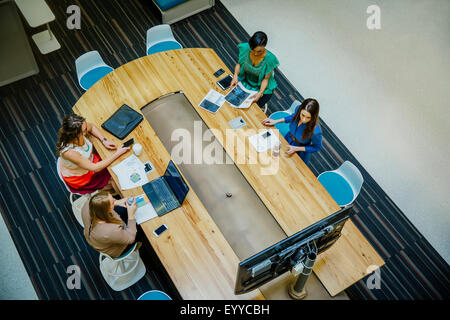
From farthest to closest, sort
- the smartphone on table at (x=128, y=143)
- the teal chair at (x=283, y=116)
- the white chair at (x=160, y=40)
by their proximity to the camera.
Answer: the white chair at (x=160, y=40), the teal chair at (x=283, y=116), the smartphone on table at (x=128, y=143)

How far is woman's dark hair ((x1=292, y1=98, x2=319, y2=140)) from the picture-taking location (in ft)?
12.1

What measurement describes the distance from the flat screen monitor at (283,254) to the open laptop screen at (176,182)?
112cm

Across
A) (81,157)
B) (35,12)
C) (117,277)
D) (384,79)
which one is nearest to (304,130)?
(81,157)

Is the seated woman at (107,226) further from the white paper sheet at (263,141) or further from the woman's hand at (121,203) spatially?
the white paper sheet at (263,141)

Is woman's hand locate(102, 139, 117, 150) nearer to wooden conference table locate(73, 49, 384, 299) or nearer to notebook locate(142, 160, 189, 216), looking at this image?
wooden conference table locate(73, 49, 384, 299)

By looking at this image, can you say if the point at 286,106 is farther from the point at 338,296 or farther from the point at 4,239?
the point at 4,239

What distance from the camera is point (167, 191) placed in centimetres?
373

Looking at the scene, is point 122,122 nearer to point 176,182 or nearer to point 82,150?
point 82,150

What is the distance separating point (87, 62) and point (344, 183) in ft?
11.2

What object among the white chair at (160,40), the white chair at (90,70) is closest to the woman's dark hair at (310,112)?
the white chair at (160,40)

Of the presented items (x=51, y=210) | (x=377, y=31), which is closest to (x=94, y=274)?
(x=51, y=210)

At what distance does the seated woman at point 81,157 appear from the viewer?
3557mm

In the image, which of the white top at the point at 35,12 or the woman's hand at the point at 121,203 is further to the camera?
the white top at the point at 35,12

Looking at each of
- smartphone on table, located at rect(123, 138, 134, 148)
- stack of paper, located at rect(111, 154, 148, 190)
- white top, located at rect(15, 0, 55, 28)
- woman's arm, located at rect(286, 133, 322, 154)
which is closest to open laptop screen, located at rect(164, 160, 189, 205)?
stack of paper, located at rect(111, 154, 148, 190)
